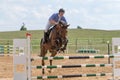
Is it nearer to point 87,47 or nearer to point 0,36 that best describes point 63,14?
point 87,47

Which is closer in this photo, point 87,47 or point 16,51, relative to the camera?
point 16,51

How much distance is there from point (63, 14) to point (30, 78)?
A: 381 cm

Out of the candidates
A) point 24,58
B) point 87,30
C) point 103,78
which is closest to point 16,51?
point 24,58

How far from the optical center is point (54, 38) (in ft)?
46.5

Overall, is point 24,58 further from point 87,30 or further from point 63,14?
point 87,30

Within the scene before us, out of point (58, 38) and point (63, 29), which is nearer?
point (63, 29)

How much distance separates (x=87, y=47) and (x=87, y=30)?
34.7 metres

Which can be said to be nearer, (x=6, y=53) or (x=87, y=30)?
(x=6, y=53)

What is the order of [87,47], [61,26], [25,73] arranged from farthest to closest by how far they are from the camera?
1. [87,47]
2. [61,26]
3. [25,73]

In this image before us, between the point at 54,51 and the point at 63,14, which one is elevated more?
the point at 63,14

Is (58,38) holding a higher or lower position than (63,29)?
lower

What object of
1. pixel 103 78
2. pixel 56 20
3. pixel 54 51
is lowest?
pixel 103 78

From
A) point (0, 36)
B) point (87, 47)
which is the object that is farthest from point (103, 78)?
point (0, 36)

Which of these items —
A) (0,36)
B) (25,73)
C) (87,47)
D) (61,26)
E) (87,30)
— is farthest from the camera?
(87,30)
